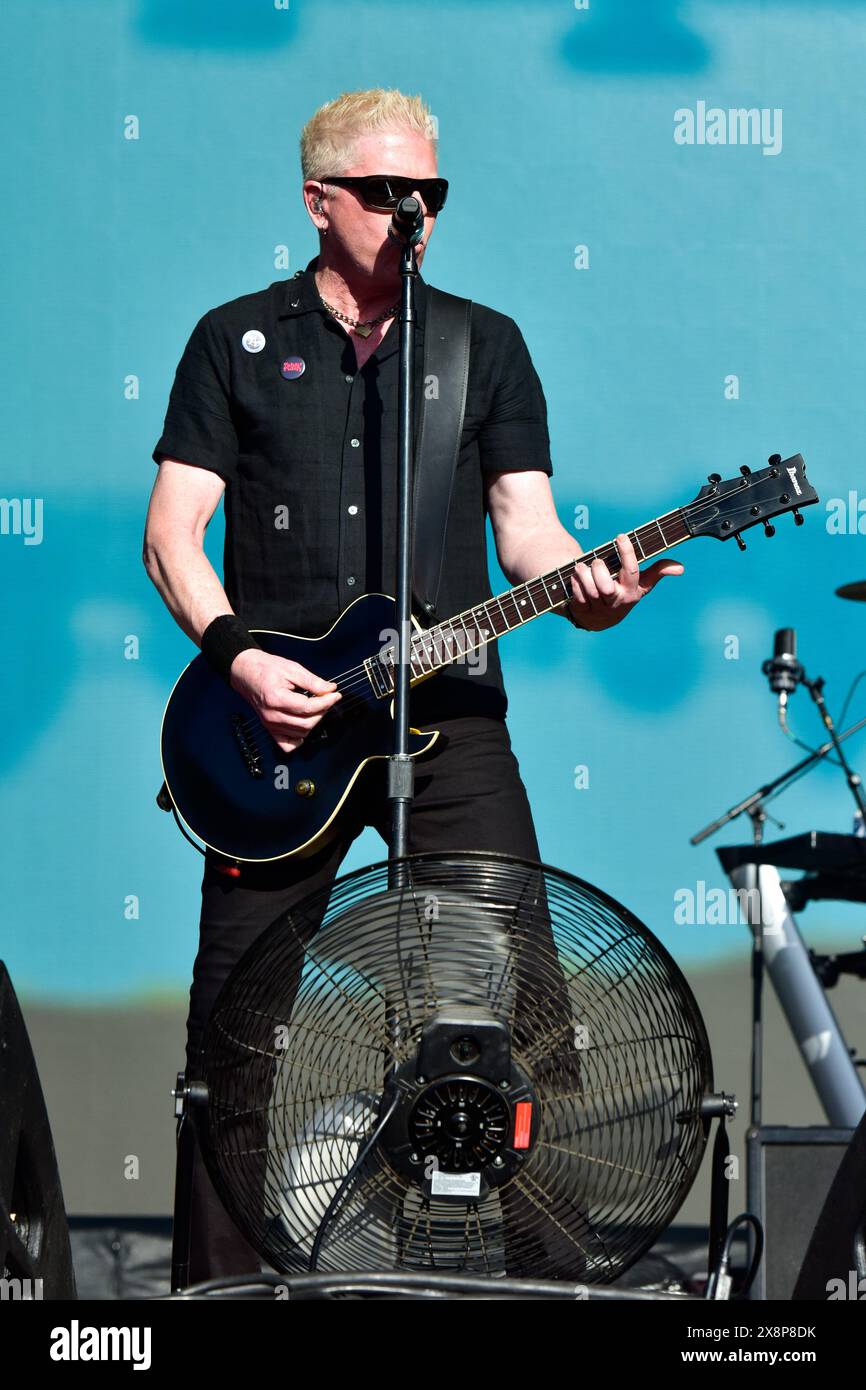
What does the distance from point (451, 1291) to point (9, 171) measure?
349 cm

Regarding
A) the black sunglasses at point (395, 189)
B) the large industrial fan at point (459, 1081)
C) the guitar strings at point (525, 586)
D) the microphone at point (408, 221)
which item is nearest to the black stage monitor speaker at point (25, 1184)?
the large industrial fan at point (459, 1081)

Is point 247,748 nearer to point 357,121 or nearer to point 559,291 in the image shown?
point 357,121

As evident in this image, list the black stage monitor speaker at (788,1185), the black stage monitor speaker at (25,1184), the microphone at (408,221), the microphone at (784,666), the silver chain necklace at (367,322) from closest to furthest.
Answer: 1. the black stage monitor speaker at (25,1184)
2. the microphone at (408,221)
3. the silver chain necklace at (367,322)
4. the black stage monitor speaker at (788,1185)
5. the microphone at (784,666)

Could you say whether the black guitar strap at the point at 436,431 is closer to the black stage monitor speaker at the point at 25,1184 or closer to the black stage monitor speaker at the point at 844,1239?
the black stage monitor speaker at the point at 25,1184

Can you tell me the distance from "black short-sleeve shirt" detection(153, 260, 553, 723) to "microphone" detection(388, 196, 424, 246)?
0.32 m

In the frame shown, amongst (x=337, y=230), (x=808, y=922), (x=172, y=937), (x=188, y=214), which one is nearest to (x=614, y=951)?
(x=337, y=230)

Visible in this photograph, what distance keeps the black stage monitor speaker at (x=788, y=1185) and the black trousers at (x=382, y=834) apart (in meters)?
1.05

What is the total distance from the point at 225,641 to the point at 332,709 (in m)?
0.19

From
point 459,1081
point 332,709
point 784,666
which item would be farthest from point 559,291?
point 459,1081

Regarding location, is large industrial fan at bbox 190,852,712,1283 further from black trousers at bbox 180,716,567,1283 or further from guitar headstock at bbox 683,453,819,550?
guitar headstock at bbox 683,453,819,550

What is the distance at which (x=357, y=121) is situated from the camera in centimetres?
284

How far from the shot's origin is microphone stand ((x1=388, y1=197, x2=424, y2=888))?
2.30 metres

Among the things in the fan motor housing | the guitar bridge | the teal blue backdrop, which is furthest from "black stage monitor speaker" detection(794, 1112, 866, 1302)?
the teal blue backdrop

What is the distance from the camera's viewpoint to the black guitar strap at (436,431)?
2.77 m
